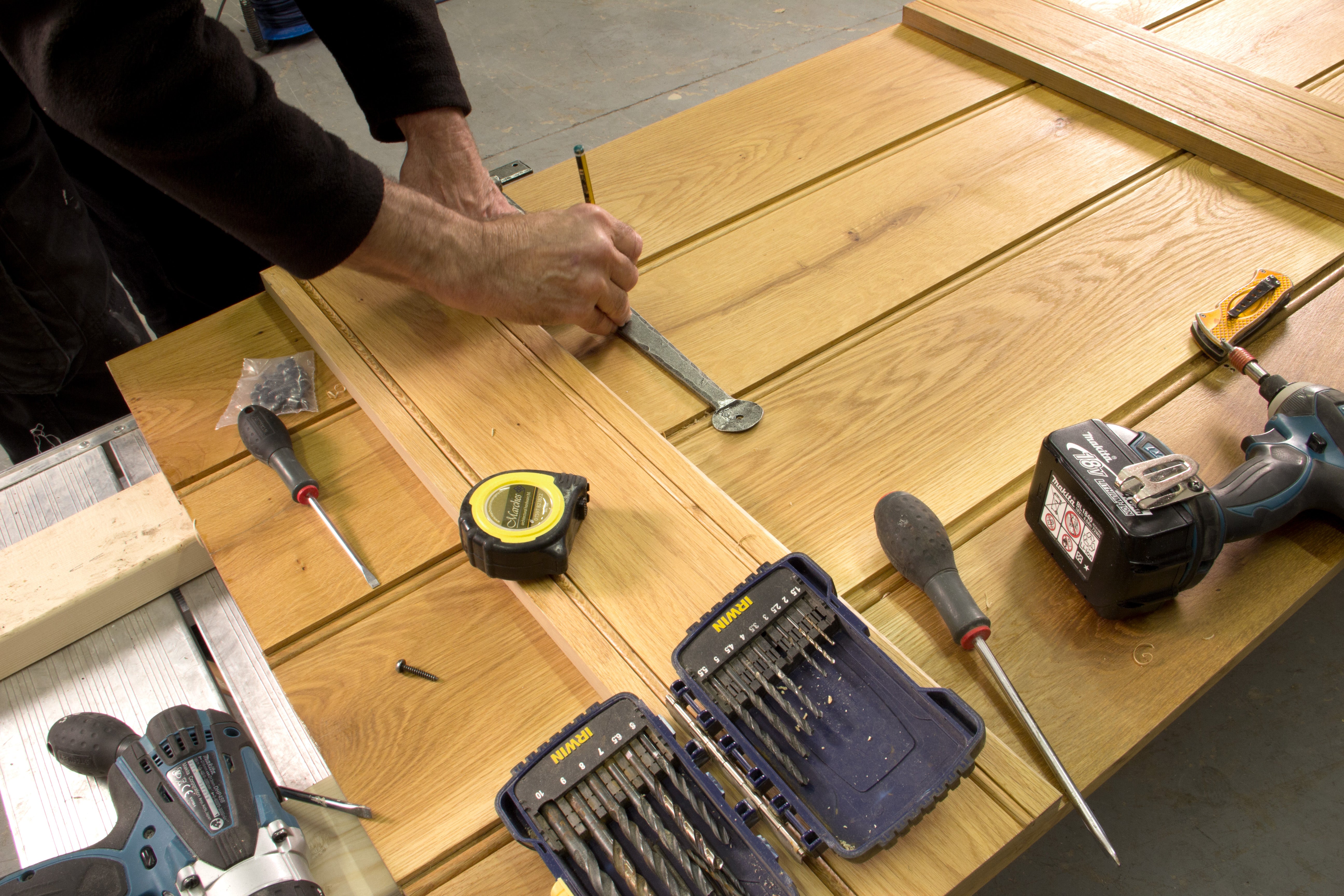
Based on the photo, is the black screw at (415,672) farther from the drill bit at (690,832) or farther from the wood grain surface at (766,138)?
the wood grain surface at (766,138)

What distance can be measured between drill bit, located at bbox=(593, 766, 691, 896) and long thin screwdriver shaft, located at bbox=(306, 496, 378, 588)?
351 mm

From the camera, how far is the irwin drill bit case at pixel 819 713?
2.00ft

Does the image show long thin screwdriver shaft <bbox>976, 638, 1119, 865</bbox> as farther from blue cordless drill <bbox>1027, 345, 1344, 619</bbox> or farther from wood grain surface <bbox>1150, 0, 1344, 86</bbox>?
wood grain surface <bbox>1150, 0, 1344, 86</bbox>

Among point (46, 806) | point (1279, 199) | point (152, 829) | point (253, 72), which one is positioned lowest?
point (46, 806)

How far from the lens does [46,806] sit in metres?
0.85

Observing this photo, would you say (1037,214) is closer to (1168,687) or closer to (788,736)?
(1168,687)

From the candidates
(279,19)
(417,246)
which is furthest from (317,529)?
(279,19)

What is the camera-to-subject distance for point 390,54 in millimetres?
1173

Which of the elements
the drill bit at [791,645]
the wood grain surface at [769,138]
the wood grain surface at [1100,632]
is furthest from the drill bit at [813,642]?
the wood grain surface at [769,138]

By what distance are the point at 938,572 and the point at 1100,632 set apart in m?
0.16

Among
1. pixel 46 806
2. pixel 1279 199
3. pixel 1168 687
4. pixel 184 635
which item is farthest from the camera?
pixel 1279 199

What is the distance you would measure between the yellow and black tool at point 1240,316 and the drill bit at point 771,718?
71cm

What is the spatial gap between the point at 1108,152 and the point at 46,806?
1603 mm

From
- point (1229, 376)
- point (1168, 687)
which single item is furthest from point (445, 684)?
point (1229, 376)
